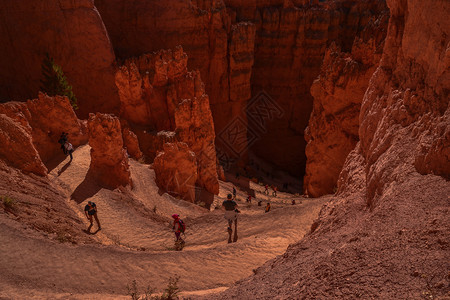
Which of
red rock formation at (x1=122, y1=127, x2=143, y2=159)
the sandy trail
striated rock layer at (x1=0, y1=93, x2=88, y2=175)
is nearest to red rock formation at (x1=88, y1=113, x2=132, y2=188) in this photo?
the sandy trail

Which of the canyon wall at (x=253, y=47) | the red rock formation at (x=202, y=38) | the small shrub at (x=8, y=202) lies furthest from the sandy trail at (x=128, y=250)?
the canyon wall at (x=253, y=47)

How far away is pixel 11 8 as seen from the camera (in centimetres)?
1739

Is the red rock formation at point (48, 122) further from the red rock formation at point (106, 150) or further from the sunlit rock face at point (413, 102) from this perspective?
the sunlit rock face at point (413, 102)

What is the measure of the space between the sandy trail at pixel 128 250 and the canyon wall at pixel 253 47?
14.6 meters

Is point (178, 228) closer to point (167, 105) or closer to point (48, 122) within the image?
point (48, 122)

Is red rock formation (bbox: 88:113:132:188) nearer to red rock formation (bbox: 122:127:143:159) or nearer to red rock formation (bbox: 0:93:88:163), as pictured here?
red rock formation (bbox: 0:93:88:163)

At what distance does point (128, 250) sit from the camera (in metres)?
7.08

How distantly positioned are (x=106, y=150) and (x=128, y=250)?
203 inches

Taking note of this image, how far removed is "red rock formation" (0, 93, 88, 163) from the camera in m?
11.7

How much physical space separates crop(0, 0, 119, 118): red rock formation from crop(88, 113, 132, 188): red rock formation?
8954mm

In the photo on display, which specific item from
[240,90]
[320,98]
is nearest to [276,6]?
[240,90]

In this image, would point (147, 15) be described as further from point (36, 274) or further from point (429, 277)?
point (429, 277)

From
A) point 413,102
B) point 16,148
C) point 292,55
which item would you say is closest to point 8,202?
point 16,148

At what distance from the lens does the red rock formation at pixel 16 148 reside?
27.4 feet
